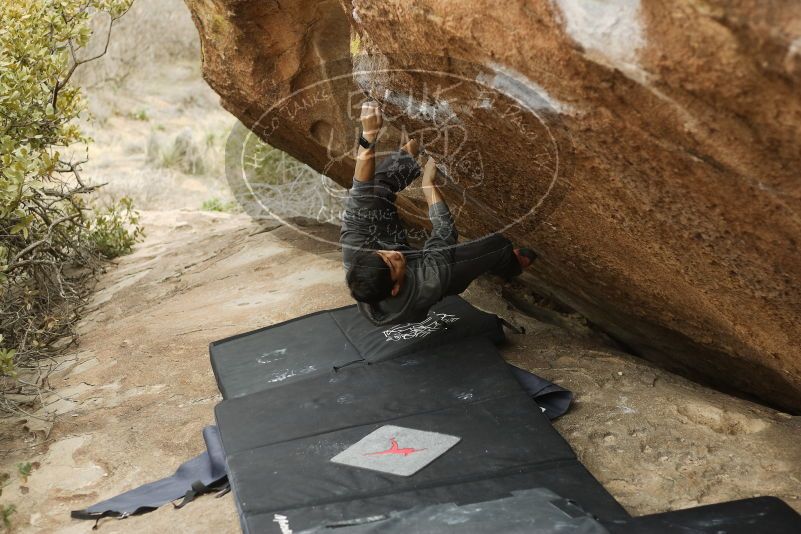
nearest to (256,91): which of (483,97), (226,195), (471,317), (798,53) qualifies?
(471,317)

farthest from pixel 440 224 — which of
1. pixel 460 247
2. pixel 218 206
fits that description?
pixel 218 206

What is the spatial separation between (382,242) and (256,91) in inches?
55.3

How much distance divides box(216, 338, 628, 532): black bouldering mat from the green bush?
1.38 m

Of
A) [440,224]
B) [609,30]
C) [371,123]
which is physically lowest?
[440,224]

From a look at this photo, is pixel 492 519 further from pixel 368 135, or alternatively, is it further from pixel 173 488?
pixel 368 135

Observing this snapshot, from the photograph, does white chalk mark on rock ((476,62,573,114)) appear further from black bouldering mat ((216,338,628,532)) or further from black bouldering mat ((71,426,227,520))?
black bouldering mat ((71,426,227,520))

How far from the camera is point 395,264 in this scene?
317cm

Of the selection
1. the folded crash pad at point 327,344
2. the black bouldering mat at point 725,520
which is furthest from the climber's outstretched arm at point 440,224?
the black bouldering mat at point 725,520

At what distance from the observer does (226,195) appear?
9.30 m

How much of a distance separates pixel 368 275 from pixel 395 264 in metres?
0.12

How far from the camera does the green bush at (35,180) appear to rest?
3.81m

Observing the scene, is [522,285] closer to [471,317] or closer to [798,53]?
[471,317]

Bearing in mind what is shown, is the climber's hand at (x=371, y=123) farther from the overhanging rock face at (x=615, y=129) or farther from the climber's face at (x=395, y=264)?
the climber's face at (x=395, y=264)

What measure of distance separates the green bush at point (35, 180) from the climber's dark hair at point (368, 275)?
159cm
